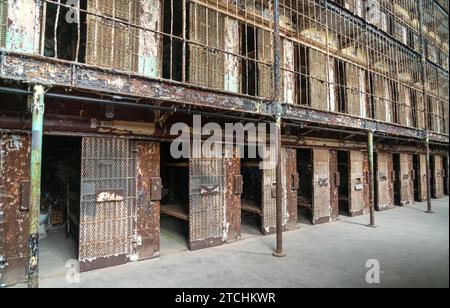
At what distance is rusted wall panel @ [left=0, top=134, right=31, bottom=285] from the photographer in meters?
4.53

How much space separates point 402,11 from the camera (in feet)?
44.3

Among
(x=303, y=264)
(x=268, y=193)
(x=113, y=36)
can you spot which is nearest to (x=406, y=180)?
(x=268, y=193)

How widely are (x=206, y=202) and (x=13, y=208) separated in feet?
11.8

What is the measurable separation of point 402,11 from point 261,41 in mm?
9730

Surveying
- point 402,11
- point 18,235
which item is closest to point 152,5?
Result: point 18,235

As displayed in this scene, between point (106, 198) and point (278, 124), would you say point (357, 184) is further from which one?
point (106, 198)

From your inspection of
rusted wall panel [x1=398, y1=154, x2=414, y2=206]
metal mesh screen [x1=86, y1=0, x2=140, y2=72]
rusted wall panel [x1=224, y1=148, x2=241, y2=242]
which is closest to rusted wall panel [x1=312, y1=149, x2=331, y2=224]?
rusted wall panel [x1=224, y1=148, x2=241, y2=242]

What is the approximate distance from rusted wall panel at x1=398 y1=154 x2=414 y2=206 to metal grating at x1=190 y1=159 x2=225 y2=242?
9789 millimetres

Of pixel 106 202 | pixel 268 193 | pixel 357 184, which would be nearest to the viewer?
pixel 106 202

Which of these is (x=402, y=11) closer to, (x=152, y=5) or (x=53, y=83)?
(x=152, y=5)

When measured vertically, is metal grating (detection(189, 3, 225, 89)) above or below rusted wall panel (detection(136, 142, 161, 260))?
above

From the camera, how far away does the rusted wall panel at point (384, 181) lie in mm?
11641

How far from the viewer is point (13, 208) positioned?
15.1ft

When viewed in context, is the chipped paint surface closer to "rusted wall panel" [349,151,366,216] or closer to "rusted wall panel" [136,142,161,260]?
"rusted wall panel" [136,142,161,260]
